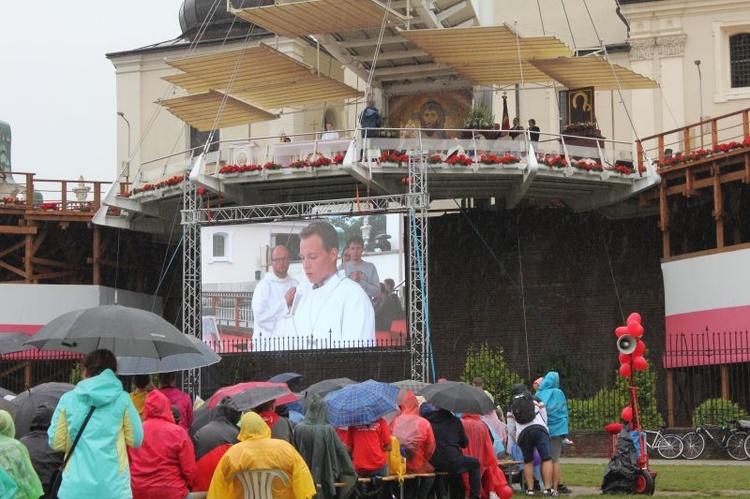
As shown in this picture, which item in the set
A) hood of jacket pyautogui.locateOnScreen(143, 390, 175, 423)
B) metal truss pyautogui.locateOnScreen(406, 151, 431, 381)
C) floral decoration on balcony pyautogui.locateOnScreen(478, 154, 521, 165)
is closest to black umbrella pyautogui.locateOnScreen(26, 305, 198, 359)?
hood of jacket pyautogui.locateOnScreen(143, 390, 175, 423)

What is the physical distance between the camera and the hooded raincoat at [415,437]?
56.9 ft

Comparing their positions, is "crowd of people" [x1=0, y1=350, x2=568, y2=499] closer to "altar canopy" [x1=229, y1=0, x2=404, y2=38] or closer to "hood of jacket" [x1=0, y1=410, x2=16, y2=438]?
"hood of jacket" [x1=0, y1=410, x2=16, y2=438]

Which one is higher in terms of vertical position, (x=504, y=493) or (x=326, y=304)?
(x=326, y=304)

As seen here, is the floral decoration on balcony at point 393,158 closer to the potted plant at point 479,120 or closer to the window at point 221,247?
the potted plant at point 479,120

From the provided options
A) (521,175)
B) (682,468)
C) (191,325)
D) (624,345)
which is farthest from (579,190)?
(624,345)

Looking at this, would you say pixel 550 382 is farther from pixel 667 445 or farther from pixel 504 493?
pixel 667 445

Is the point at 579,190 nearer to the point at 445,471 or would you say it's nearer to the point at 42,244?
the point at 42,244

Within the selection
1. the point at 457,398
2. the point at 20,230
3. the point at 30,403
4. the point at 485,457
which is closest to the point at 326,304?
the point at 20,230

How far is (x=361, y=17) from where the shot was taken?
39.7m

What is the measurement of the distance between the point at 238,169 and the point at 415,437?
23002mm

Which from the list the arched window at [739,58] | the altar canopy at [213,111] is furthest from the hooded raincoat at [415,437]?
the arched window at [739,58]

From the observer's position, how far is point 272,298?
38.7 m

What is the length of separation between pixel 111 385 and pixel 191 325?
28.8 meters

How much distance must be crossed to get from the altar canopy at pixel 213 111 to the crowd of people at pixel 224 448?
972 inches
